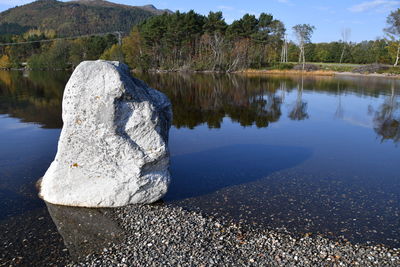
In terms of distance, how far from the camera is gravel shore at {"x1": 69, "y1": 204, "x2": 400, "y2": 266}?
26.0 feet

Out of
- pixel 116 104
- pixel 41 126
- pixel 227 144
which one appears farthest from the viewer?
pixel 41 126

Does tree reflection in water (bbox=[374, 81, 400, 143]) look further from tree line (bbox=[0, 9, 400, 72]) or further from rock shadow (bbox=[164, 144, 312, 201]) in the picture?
tree line (bbox=[0, 9, 400, 72])

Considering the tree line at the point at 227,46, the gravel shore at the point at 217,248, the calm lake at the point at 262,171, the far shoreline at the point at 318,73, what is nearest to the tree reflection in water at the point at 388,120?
the calm lake at the point at 262,171

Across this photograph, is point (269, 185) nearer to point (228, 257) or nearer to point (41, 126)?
point (228, 257)

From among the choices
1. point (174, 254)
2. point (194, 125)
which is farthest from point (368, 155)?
point (174, 254)

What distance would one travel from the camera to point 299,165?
16328 millimetres

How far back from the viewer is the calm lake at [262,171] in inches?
402

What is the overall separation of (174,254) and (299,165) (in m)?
10.2

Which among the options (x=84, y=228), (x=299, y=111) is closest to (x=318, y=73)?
(x=299, y=111)

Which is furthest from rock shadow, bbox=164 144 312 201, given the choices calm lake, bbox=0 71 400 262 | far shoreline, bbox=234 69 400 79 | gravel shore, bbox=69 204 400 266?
far shoreline, bbox=234 69 400 79

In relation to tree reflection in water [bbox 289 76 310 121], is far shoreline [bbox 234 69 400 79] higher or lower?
higher

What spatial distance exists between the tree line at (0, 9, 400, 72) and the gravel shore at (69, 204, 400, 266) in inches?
3446

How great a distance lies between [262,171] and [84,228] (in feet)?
29.1

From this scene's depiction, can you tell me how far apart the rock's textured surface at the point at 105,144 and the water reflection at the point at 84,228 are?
41cm
